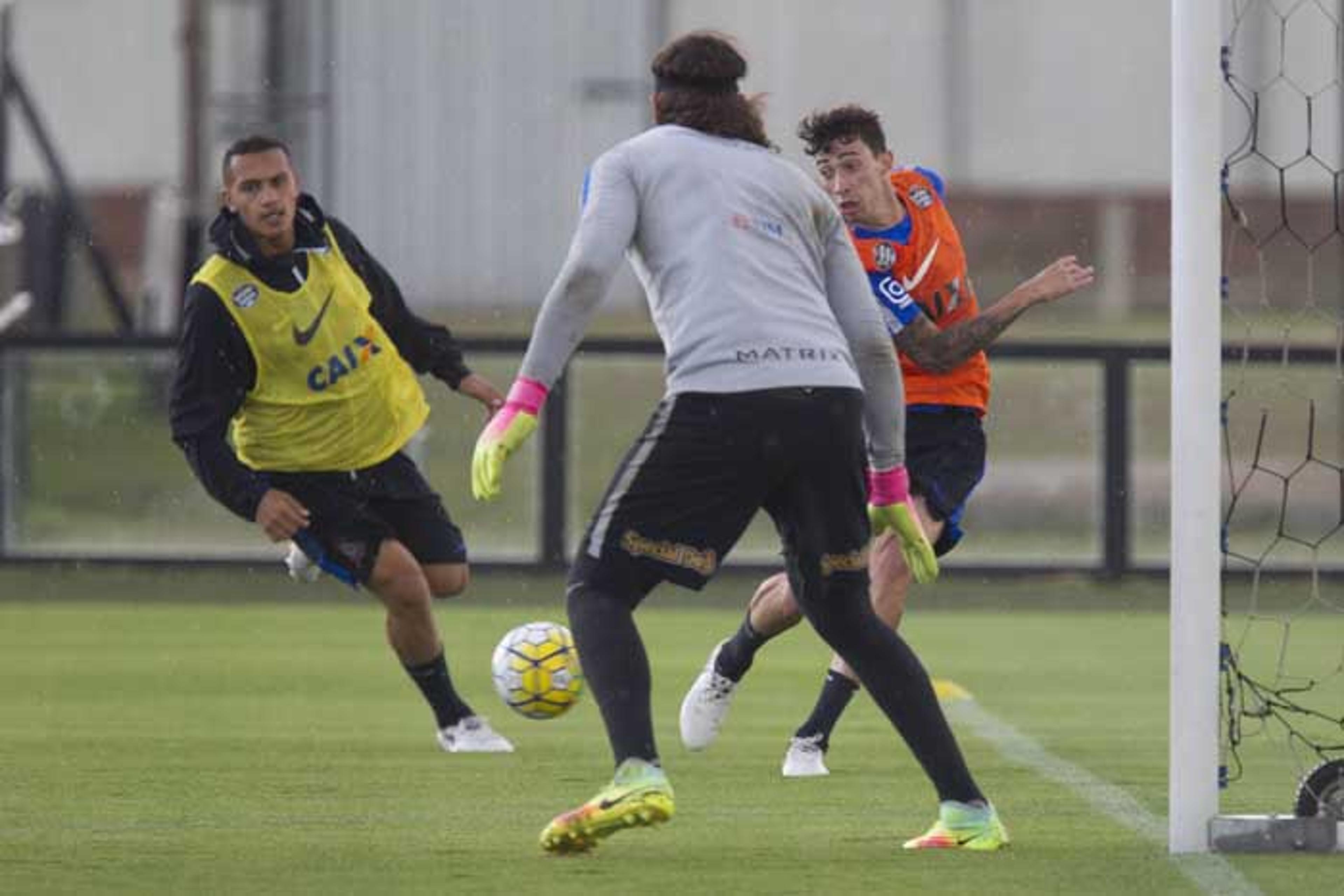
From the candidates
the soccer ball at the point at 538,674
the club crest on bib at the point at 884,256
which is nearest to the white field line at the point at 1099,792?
the soccer ball at the point at 538,674

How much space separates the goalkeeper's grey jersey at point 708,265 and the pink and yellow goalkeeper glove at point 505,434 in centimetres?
5

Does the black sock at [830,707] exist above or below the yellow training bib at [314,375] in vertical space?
below

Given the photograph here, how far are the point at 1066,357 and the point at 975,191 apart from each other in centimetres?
2290

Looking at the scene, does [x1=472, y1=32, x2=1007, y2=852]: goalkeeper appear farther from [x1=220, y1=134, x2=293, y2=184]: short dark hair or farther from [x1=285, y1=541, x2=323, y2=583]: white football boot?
[x1=285, y1=541, x2=323, y2=583]: white football boot

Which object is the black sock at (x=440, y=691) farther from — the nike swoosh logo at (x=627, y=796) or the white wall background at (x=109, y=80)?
the white wall background at (x=109, y=80)

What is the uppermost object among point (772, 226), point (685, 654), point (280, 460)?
point (772, 226)

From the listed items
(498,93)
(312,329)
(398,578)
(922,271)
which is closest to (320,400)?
(312,329)

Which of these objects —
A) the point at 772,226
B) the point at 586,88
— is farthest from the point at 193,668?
the point at 586,88

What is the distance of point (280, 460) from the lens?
35.2 ft

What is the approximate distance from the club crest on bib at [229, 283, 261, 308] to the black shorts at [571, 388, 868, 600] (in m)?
2.86

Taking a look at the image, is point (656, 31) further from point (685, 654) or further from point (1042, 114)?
point (685, 654)

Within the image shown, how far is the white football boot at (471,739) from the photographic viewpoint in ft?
36.2

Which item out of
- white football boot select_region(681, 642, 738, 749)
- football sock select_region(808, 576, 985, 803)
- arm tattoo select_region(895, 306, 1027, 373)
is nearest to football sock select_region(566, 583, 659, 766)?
football sock select_region(808, 576, 985, 803)

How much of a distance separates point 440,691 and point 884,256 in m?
2.24
